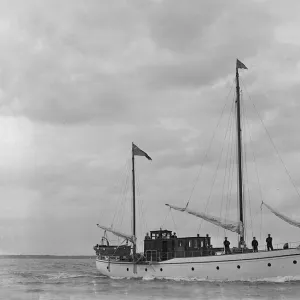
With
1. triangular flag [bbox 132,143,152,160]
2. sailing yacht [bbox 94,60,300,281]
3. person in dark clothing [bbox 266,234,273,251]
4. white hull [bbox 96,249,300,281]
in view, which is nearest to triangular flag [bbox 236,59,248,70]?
sailing yacht [bbox 94,60,300,281]

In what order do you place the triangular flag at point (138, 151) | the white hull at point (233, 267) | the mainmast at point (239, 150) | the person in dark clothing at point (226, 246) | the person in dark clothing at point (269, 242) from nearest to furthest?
the white hull at point (233, 267), the person in dark clothing at point (269, 242), the person in dark clothing at point (226, 246), the mainmast at point (239, 150), the triangular flag at point (138, 151)

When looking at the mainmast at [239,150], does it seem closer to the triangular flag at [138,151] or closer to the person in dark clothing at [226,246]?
the person in dark clothing at [226,246]

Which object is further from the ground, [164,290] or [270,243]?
[270,243]

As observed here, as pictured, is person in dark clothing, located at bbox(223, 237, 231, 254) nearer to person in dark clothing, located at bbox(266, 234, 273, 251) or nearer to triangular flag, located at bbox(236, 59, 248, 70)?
person in dark clothing, located at bbox(266, 234, 273, 251)

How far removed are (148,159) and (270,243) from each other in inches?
776

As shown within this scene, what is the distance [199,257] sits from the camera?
4828cm

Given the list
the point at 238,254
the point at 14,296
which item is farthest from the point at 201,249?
the point at 14,296

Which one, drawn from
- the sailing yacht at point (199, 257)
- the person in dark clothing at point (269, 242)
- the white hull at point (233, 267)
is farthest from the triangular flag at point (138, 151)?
the person in dark clothing at point (269, 242)

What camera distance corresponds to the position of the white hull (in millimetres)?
43625

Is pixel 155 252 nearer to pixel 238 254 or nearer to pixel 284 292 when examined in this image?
pixel 238 254

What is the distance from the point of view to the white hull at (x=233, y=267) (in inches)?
1718

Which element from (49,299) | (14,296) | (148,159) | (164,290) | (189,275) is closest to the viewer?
(49,299)

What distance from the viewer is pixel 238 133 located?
50.3 m

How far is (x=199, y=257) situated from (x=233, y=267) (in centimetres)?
371
